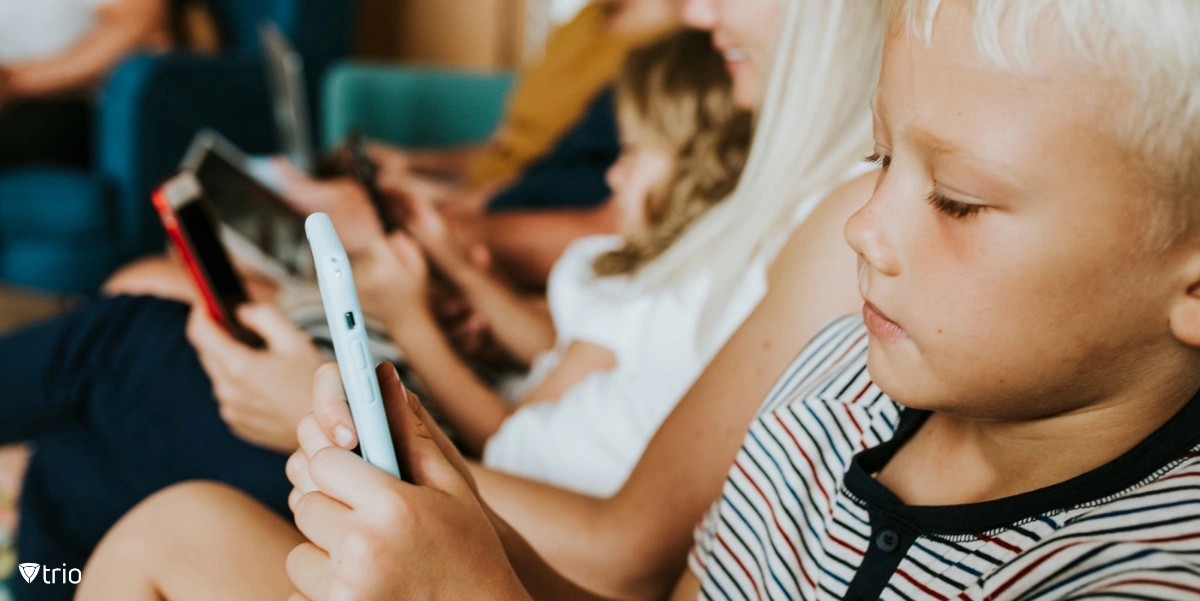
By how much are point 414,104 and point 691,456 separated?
1.85m

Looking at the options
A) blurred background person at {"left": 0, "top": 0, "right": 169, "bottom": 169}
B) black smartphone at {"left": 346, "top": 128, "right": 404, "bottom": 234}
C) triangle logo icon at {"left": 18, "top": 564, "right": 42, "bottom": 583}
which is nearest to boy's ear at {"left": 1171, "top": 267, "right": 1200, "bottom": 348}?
triangle logo icon at {"left": 18, "top": 564, "right": 42, "bottom": 583}

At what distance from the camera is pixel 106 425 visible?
3.22ft

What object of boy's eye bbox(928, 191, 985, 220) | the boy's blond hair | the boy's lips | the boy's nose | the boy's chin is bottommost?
the boy's chin

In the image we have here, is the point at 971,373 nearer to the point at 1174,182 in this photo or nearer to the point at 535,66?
the point at 1174,182

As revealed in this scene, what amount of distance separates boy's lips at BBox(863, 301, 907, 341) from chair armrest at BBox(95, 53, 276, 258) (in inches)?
72.8

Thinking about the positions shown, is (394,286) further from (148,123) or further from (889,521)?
(148,123)

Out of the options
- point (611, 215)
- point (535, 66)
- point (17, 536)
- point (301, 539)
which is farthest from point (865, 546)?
point (535, 66)

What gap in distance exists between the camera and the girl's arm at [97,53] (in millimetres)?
2205

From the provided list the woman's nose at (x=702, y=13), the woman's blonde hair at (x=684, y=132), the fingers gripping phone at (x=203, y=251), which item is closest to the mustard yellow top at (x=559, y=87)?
the woman's blonde hair at (x=684, y=132)

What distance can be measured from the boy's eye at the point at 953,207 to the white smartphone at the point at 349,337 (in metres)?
0.28

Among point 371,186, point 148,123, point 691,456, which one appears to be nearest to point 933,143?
point 691,456

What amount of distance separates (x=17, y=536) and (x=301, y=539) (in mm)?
426

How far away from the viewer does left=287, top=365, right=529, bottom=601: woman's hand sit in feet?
1.52

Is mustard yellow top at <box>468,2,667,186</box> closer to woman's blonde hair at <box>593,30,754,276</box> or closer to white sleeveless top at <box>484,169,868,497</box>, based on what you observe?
woman's blonde hair at <box>593,30,754,276</box>
